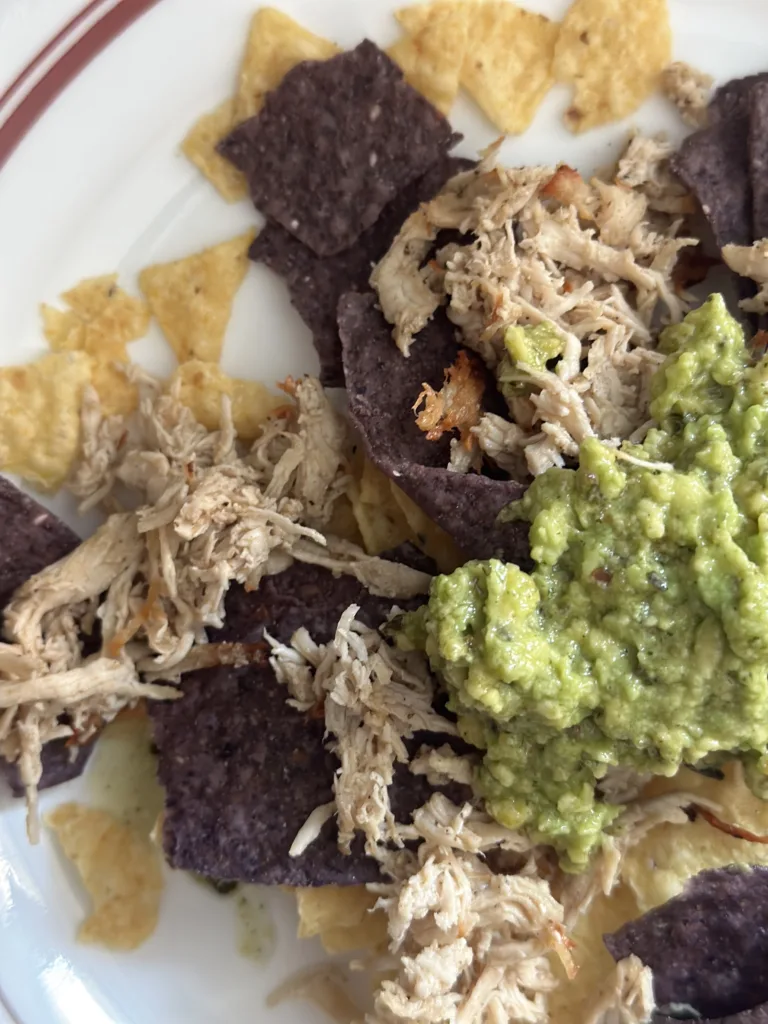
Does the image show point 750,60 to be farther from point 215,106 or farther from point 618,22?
point 215,106

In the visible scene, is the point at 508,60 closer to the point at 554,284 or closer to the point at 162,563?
the point at 554,284

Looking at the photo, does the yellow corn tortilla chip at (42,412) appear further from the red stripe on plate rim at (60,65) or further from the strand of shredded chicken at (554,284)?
the strand of shredded chicken at (554,284)

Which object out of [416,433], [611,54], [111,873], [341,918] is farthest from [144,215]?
[341,918]

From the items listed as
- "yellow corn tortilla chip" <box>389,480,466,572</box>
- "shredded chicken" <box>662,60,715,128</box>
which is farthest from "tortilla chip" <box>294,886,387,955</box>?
"shredded chicken" <box>662,60,715,128</box>

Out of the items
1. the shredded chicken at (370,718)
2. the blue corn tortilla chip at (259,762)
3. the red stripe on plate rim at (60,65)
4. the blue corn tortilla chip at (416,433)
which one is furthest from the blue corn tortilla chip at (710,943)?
the red stripe on plate rim at (60,65)

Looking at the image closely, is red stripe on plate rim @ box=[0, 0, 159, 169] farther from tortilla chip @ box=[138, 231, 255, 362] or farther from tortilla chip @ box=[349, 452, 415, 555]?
tortilla chip @ box=[349, 452, 415, 555]

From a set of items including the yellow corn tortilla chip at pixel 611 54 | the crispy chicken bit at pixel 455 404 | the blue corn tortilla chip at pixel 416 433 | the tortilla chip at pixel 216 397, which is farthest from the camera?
the tortilla chip at pixel 216 397
